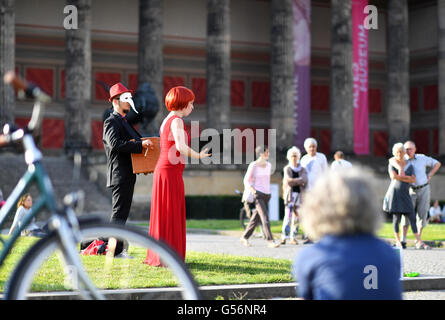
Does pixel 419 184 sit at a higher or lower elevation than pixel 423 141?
lower

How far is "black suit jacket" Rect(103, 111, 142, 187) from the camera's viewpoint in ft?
32.3

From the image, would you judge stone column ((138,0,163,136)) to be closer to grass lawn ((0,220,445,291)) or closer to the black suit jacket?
grass lawn ((0,220,445,291))

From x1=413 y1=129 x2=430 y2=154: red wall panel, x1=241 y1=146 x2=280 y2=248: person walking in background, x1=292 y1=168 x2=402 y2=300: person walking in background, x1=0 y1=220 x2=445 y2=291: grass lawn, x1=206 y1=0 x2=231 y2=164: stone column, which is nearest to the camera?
x1=292 y1=168 x2=402 y2=300: person walking in background

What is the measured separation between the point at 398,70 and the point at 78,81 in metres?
Result: 17.1

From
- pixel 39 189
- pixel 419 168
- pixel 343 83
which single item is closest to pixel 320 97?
pixel 343 83

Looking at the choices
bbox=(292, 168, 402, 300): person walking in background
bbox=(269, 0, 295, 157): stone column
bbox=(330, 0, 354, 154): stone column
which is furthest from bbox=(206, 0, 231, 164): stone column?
bbox=(292, 168, 402, 300): person walking in background

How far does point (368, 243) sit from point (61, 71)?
42.4 meters

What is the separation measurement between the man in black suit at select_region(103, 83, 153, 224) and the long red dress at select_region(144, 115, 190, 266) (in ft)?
2.45

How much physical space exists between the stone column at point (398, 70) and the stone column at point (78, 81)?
1632cm

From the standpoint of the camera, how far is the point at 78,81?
3606 cm

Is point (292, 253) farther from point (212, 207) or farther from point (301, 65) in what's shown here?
point (301, 65)

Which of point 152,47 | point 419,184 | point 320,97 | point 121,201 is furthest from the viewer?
point 320,97

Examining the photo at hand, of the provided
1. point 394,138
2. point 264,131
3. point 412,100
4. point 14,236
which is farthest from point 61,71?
point 14,236

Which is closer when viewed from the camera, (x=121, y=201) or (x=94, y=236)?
(x=94, y=236)
